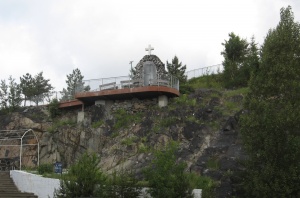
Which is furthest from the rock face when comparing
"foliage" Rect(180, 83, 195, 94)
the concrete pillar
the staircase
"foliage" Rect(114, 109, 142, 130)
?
the staircase

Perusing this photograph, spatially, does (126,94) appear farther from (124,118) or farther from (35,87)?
(35,87)

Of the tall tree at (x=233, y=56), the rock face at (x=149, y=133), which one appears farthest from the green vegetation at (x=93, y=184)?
the tall tree at (x=233, y=56)

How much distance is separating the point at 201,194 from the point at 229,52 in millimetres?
18499

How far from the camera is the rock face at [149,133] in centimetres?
1963

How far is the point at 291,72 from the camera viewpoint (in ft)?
54.0

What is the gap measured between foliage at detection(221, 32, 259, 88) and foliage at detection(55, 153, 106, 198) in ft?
50.0

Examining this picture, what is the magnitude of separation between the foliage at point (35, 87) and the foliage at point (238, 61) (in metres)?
14.6

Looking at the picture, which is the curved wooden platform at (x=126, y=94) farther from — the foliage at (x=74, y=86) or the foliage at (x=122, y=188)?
the foliage at (x=122, y=188)

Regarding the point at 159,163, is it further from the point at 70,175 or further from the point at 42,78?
the point at 42,78

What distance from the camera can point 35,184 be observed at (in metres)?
21.3

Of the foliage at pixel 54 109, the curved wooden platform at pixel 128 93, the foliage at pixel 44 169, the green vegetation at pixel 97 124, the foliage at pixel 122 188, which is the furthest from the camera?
the foliage at pixel 54 109

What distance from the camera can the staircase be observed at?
69.8 feet

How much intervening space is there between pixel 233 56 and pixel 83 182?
63.8 feet

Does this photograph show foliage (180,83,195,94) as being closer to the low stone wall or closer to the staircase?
the low stone wall
